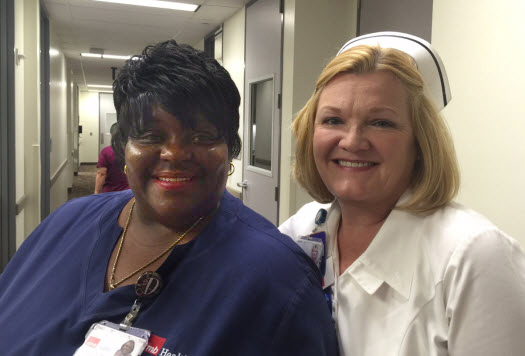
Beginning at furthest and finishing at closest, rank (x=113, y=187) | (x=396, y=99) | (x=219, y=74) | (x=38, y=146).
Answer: (x=38, y=146)
(x=113, y=187)
(x=396, y=99)
(x=219, y=74)

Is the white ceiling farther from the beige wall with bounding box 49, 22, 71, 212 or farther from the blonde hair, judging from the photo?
the blonde hair

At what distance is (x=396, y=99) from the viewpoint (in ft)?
3.45

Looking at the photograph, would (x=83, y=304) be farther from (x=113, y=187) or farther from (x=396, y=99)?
(x=113, y=187)

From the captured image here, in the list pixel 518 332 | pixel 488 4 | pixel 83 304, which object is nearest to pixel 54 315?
pixel 83 304

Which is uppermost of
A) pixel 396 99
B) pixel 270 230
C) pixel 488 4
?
pixel 488 4

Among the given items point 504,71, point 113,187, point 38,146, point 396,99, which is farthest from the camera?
point 38,146

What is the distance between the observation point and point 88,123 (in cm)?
1549

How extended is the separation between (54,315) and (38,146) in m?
3.67

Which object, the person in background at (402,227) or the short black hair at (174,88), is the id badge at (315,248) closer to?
the person in background at (402,227)

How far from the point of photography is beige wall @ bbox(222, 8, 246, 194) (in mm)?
4521

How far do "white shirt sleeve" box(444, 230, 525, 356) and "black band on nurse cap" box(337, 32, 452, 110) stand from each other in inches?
15.2

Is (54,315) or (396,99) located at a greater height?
(396,99)

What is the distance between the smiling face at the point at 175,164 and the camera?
0.83 m

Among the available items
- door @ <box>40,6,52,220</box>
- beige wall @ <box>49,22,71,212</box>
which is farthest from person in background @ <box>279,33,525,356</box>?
beige wall @ <box>49,22,71,212</box>
